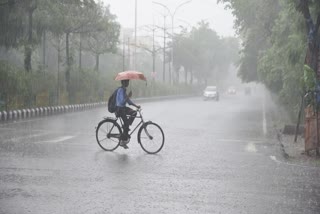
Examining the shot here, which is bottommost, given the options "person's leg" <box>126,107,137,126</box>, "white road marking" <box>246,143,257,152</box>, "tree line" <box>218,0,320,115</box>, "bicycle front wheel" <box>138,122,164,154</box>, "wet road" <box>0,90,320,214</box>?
"white road marking" <box>246,143,257,152</box>

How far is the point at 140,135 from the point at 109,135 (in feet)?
2.52

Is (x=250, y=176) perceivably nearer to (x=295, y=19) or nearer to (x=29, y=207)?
(x=29, y=207)

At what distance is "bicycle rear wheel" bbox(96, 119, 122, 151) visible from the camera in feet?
43.7

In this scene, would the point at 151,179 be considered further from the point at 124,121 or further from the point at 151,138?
the point at 124,121

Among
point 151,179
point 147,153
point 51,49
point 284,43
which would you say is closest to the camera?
point 151,179

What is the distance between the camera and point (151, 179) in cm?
927

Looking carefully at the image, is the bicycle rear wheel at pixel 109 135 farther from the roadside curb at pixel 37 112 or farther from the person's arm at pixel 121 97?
the roadside curb at pixel 37 112

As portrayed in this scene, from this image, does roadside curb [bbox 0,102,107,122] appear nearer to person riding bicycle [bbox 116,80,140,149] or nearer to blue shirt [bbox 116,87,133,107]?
person riding bicycle [bbox 116,80,140,149]

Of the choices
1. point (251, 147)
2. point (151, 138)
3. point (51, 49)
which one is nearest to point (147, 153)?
point (151, 138)

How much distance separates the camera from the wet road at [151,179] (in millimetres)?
7227

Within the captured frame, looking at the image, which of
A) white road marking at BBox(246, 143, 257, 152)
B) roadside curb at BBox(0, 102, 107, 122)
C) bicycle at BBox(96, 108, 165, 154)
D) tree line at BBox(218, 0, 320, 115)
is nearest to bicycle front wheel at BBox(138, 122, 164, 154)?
bicycle at BBox(96, 108, 165, 154)

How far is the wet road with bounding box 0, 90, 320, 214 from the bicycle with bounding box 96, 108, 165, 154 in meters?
0.22

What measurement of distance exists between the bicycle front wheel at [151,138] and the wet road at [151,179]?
0.22 metres

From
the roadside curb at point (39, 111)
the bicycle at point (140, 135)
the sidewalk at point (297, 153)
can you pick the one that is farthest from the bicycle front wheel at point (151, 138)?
the roadside curb at point (39, 111)
